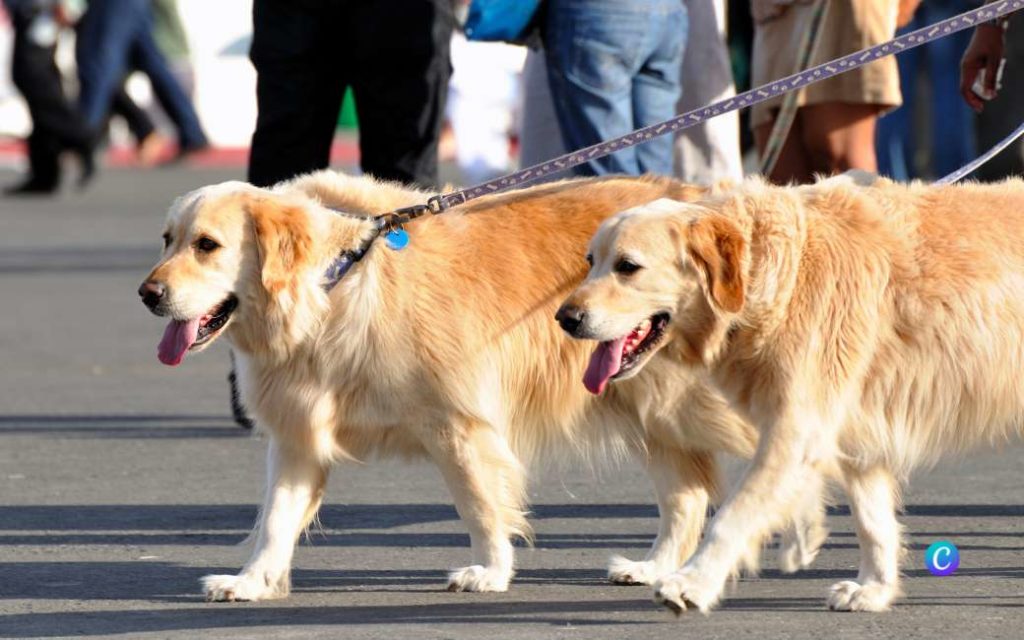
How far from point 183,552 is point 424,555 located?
0.71 metres

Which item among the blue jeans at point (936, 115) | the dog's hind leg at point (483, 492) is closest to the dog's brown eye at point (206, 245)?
the dog's hind leg at point (483, 492)

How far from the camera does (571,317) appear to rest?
471cm

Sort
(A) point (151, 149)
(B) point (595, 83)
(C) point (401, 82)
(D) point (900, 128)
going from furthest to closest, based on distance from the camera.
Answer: (A) point (151, 149)
(D) point (900, 128)
(C) point (401, 82)
(B) point (595, 83)

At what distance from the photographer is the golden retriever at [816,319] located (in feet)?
15.4

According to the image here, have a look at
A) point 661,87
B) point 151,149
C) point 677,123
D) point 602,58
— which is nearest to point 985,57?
point 661,87

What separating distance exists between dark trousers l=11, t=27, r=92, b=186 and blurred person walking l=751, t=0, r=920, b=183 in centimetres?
1286

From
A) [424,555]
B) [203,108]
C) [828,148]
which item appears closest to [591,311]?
[424,555]

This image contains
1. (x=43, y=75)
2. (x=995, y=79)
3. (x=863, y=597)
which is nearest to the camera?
(x=863, y=597)

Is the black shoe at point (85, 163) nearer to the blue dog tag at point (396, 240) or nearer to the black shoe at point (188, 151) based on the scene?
the black shoe at point (188, 151)

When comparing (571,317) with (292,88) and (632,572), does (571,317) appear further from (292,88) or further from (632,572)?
(292,88)

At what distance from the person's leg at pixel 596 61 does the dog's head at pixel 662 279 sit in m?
1.91

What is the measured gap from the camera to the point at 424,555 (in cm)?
581

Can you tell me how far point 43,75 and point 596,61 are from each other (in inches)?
511

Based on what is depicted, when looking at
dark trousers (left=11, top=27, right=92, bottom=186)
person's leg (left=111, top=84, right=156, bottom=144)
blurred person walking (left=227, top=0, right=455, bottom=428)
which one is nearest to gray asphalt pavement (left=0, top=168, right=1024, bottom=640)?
blurred person walking (left=227, top=0, right=455, bottom=428)
